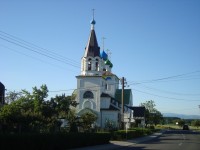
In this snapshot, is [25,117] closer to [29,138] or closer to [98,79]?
[29,138]

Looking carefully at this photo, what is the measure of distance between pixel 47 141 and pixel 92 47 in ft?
141

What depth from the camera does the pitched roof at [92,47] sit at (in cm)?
6294

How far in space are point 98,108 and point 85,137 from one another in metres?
35.4

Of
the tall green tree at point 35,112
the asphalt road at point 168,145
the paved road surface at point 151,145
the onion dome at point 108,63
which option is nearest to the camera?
the paved road surface at point 151,145

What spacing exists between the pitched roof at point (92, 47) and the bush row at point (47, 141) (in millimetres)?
34049

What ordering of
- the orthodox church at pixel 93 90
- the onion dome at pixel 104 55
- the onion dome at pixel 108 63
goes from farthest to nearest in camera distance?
the onion dome at pixel 108 63, the onion dome at pixel 104 55, the orthodox church at pixel 93 90

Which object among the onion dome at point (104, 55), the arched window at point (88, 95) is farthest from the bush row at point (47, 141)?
the onion dome at point (104, 55)

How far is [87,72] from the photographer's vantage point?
63.6 meters

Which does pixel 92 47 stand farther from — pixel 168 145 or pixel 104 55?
pixel 168 145

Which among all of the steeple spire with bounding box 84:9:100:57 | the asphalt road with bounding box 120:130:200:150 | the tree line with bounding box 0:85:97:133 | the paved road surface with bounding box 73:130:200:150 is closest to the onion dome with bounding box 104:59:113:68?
the steeple spire with bounding box 84:9:100:57

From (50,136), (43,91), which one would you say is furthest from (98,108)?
(50,136)

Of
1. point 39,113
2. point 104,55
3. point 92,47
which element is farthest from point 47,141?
point 104,55

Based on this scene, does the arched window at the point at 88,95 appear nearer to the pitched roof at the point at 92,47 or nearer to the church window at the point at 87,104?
the church window at the point at 87,104

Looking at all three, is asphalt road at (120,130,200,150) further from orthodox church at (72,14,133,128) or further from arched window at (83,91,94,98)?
arched window at (83,91,94,98)
